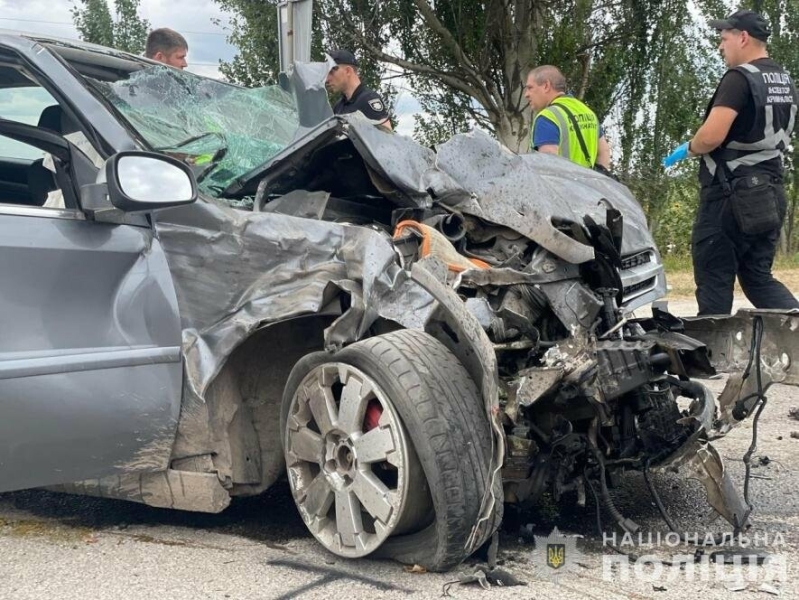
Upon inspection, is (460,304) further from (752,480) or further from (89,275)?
(752,480)

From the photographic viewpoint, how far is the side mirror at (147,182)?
2879mm

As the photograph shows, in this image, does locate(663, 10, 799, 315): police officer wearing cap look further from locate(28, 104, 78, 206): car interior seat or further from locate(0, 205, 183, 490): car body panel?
locate(28, 104, 78, 206): car interior seat

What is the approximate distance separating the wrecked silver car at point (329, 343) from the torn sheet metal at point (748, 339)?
0.04 ft

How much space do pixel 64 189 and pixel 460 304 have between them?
1432mm

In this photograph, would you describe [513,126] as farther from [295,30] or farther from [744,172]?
[744,172]

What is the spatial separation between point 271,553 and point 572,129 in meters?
3.22

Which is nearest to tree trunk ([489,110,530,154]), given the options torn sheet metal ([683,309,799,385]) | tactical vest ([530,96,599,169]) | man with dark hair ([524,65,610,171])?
man with dark hair ([524,65,610,171])

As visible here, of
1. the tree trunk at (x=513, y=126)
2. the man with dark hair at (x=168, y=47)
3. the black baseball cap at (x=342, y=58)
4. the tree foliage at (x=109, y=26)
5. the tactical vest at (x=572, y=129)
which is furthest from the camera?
the tree foliage at (x=109, y=26)

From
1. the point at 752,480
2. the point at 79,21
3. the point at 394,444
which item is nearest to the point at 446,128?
the point at 79,21

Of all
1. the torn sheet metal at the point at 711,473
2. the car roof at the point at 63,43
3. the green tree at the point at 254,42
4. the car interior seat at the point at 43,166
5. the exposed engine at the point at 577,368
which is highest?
the green tree at the point at 254,42

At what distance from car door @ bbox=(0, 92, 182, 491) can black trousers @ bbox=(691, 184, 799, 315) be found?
2968 millimetres

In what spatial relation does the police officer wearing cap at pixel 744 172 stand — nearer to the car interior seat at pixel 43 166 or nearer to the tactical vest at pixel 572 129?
the tactical vest at pixel 572 129

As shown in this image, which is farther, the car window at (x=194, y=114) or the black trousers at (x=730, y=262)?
the black trousers at (x=730, y=262)

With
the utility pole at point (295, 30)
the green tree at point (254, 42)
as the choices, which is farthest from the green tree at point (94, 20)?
the utility pole at point (295, 30)
